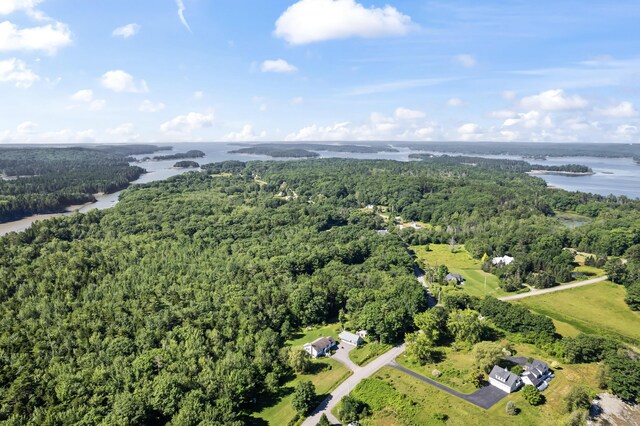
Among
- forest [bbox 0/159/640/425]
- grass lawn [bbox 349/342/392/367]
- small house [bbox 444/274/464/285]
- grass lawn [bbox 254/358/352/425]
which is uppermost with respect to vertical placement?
forest [bbox 0/159/640/425]

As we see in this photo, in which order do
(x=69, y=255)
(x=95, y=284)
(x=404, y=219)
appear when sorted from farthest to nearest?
(x=404, y=219) → (x=69, y=255) → (x=95, y=284)

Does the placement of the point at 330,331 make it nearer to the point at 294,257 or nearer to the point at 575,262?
the point at 294,257

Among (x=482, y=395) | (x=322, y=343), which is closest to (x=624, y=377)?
(x=482, y=395)

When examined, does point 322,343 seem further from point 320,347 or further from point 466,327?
point 466,327

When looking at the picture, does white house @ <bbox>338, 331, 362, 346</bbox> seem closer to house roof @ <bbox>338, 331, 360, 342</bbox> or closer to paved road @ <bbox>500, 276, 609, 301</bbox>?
house roof @ <bbox>338, 331, 360, 342</bbox>

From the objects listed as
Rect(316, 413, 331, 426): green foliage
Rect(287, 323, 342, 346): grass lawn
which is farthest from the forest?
Rect(316, 413, 331, 426): green foliage

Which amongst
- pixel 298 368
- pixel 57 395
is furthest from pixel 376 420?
pixel 57 395

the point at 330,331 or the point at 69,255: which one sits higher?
the point at 69,255

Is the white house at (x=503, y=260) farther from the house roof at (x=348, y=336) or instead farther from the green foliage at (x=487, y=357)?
the house roof at (x=348, y=336)
